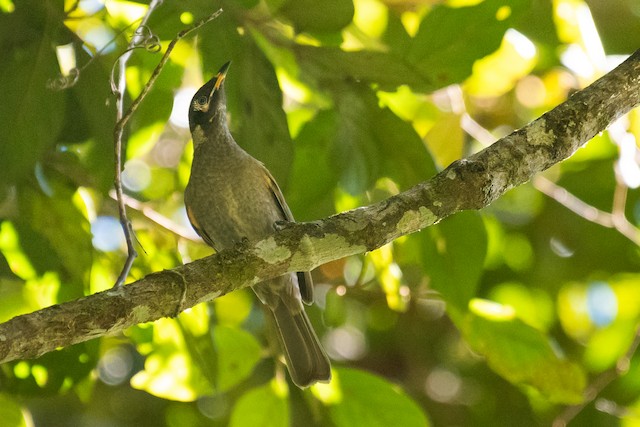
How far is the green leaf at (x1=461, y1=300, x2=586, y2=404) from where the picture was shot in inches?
133

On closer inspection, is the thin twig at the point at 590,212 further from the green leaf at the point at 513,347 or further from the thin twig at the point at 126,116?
the thin twig at the point at 126,116

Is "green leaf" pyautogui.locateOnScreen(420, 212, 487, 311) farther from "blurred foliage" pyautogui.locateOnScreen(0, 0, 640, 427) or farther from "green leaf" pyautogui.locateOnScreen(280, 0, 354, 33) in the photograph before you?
"green leaf" pyautogui.locateOnScreen(280, 0, 354, 33)

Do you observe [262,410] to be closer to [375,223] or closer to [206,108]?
[375,223]

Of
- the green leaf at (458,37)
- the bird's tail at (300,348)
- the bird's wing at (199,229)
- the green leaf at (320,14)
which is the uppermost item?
the green leaf at (320,14)

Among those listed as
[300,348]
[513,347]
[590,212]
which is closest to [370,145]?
[513,347]

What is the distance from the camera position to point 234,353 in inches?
135

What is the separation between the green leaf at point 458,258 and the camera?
3113 mm

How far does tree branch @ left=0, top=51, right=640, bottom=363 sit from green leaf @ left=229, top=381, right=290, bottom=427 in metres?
0.88

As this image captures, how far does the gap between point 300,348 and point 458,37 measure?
1649 mm

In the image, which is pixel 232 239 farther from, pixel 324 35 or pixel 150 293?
pixel 150 293

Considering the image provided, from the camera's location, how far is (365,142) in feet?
10.8

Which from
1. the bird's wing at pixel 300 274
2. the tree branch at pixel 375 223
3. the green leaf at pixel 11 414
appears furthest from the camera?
the bird's wing at pixel 300 274

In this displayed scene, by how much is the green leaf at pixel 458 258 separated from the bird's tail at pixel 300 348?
72 centimetres

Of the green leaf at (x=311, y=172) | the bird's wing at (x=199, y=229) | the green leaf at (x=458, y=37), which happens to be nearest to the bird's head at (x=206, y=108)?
the bird's wing at (x=199, y=229)
